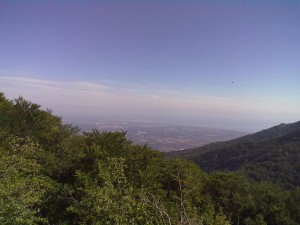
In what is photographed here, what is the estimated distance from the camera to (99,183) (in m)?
18.5

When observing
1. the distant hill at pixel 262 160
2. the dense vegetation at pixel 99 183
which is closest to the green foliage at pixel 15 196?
the dense vegetation at pixel 99 183

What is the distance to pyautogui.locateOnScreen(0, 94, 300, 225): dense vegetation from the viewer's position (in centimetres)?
1264

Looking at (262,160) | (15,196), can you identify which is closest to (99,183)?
(15,196)

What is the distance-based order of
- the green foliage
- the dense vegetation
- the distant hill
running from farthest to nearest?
the distant hill → the dense vegetation → the green foliage

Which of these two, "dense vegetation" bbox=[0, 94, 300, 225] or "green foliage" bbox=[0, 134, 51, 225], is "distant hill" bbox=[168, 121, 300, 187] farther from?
"green foliage" bbox=[0, 134, 51, 225]

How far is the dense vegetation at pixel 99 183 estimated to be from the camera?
41.5 feet

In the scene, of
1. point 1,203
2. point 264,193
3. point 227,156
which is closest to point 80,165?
point 1,203

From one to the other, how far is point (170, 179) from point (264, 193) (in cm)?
1268

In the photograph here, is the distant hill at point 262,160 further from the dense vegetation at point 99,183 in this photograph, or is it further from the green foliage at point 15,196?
the green foliage at point 15,196

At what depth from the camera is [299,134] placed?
11588 cm

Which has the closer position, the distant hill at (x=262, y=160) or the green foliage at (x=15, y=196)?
the green foliage at (x=15, y=196)

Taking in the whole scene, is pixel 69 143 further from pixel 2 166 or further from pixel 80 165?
pixel 2 166

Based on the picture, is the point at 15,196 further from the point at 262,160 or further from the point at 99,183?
the point at 262,160

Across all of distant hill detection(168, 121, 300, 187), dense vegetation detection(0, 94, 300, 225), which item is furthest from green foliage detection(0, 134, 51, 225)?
distant hill detection(168, 121, 300, 187)
